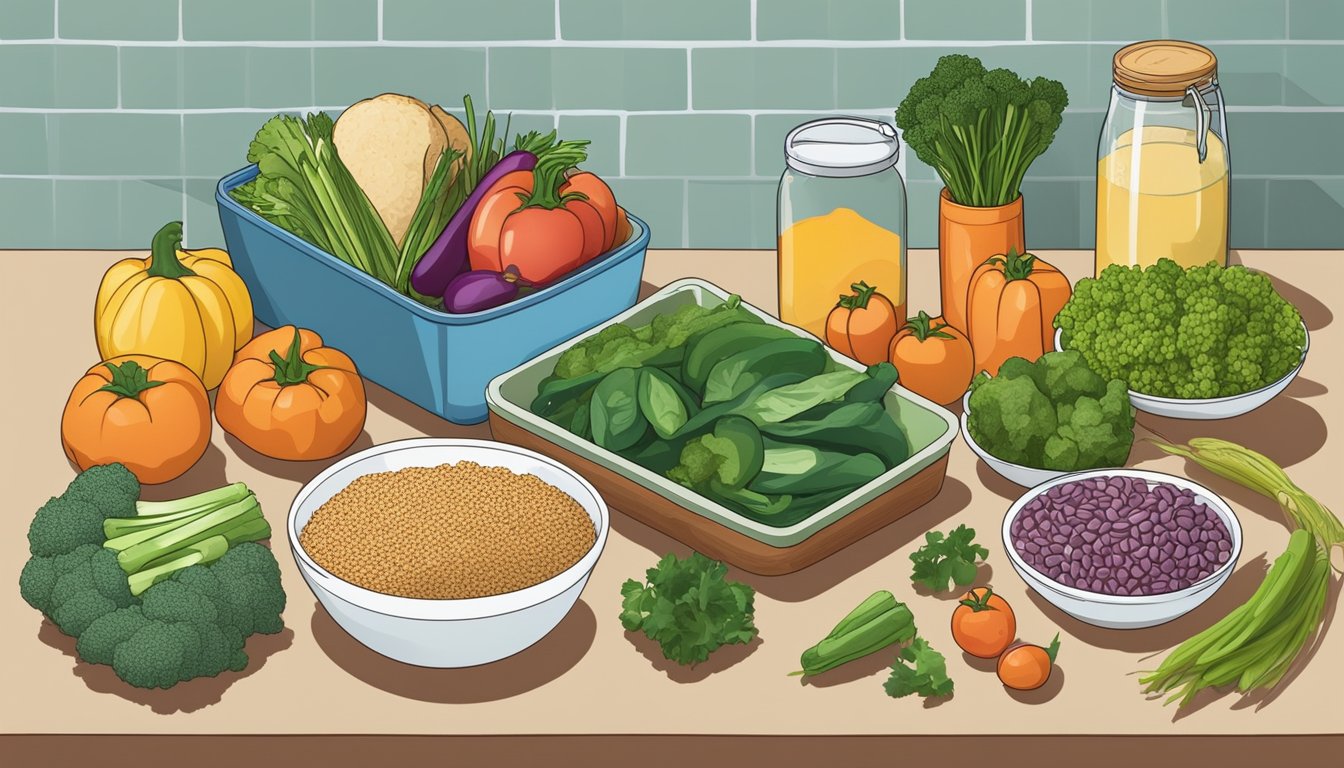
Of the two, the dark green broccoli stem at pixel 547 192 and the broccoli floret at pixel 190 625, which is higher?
the dark green broccoli stem at pixel 547 192

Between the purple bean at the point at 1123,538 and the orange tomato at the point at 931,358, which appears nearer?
the purple bean at the point at 1123,538

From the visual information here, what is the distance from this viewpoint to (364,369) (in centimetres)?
272

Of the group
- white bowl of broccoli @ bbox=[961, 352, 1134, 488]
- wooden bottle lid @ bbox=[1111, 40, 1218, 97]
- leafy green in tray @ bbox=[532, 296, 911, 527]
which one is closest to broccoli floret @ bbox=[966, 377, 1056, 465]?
white bowl of broccoli @ bbox=[961, 352, 1134, 488]

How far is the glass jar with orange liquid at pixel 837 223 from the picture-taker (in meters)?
2.71

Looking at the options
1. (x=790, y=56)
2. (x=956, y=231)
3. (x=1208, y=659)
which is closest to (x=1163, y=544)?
(x=1208, y=659)

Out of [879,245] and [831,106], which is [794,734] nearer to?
[879,245]

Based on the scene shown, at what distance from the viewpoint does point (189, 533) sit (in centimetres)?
230

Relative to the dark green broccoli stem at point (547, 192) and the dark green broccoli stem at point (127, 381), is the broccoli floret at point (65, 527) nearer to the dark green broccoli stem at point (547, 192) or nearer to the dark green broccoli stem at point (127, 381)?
the dark green broccoli stem at point (127, 381)

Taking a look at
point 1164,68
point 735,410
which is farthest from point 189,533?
point 1164,68

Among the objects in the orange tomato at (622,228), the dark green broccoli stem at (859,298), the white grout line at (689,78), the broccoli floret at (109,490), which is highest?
the white grout line at (689,78)

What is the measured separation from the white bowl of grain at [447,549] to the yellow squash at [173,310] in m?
0.44

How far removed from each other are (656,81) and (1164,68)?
2.94 ft

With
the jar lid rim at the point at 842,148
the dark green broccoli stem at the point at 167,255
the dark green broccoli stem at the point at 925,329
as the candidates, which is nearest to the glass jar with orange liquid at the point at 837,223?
the jar lid rim at the point at 842,148

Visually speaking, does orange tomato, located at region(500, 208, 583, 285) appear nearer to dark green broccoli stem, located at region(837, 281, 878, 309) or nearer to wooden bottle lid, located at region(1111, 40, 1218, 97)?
dark green broccoli stem, located at region(837, 281, 878, 309)
